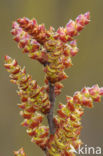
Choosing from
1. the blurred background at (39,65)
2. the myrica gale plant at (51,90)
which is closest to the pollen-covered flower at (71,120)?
the myrica gale plant at (51,90)

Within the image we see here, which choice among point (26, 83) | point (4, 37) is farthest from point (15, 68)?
point (4, 37)

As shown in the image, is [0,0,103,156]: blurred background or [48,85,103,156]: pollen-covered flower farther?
[0,0,103,156]: blurred background

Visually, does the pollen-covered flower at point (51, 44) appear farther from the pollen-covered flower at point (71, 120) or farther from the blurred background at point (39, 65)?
the blurred background at point (39, 65)

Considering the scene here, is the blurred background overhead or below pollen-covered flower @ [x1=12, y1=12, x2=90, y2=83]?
overhead

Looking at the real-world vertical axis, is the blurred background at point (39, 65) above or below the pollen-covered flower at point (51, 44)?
above

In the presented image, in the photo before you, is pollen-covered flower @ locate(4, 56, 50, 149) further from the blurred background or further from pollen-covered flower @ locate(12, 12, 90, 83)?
the blurred background

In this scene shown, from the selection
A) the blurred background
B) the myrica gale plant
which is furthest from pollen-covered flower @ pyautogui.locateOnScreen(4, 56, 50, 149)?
the blurred background
